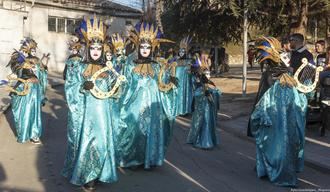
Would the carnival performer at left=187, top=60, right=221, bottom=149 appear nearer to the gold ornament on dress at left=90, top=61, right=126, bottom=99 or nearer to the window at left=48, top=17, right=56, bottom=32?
the gold ornament on dress at left=90, top=61, right=126, bottom=99

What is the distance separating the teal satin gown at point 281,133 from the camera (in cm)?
712

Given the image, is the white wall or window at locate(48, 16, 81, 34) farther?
window at locate(48, 16, 81, 34)

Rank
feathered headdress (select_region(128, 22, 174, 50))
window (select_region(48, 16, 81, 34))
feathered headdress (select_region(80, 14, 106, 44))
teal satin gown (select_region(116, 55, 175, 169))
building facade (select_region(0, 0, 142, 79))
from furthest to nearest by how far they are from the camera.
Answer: window (select_region(48, 16, 81, 34)), building facade (select_region(0, 0, 142, 79)), feathered headdress (select_region(128, 22, 174, 50)), teal satin gown (select_region(116, 55, 175, 169)), feathered headdress (select_region(80, 14, 106, 44))

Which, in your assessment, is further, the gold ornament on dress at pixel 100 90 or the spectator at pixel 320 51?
the spectator at pixel 320 51

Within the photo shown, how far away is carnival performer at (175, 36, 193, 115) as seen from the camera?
15.2 meters

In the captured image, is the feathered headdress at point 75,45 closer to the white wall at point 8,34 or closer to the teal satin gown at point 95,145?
the teal satin gown at point 95,145

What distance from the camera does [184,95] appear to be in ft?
50.7

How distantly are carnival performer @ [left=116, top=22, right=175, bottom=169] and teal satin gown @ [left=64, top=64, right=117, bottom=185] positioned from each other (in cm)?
130

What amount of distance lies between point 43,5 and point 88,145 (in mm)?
29703

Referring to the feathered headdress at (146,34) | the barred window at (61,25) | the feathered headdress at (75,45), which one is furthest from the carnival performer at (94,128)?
the barred window at (61,25)

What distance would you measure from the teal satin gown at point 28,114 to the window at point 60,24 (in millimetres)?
25265

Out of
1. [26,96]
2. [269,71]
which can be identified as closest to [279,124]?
[269,71]

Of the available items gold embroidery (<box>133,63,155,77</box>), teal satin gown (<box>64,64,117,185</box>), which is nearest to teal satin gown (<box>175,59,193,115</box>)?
gold embroidery (<box>133,63,155,77</box>)

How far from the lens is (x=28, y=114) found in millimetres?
10781
